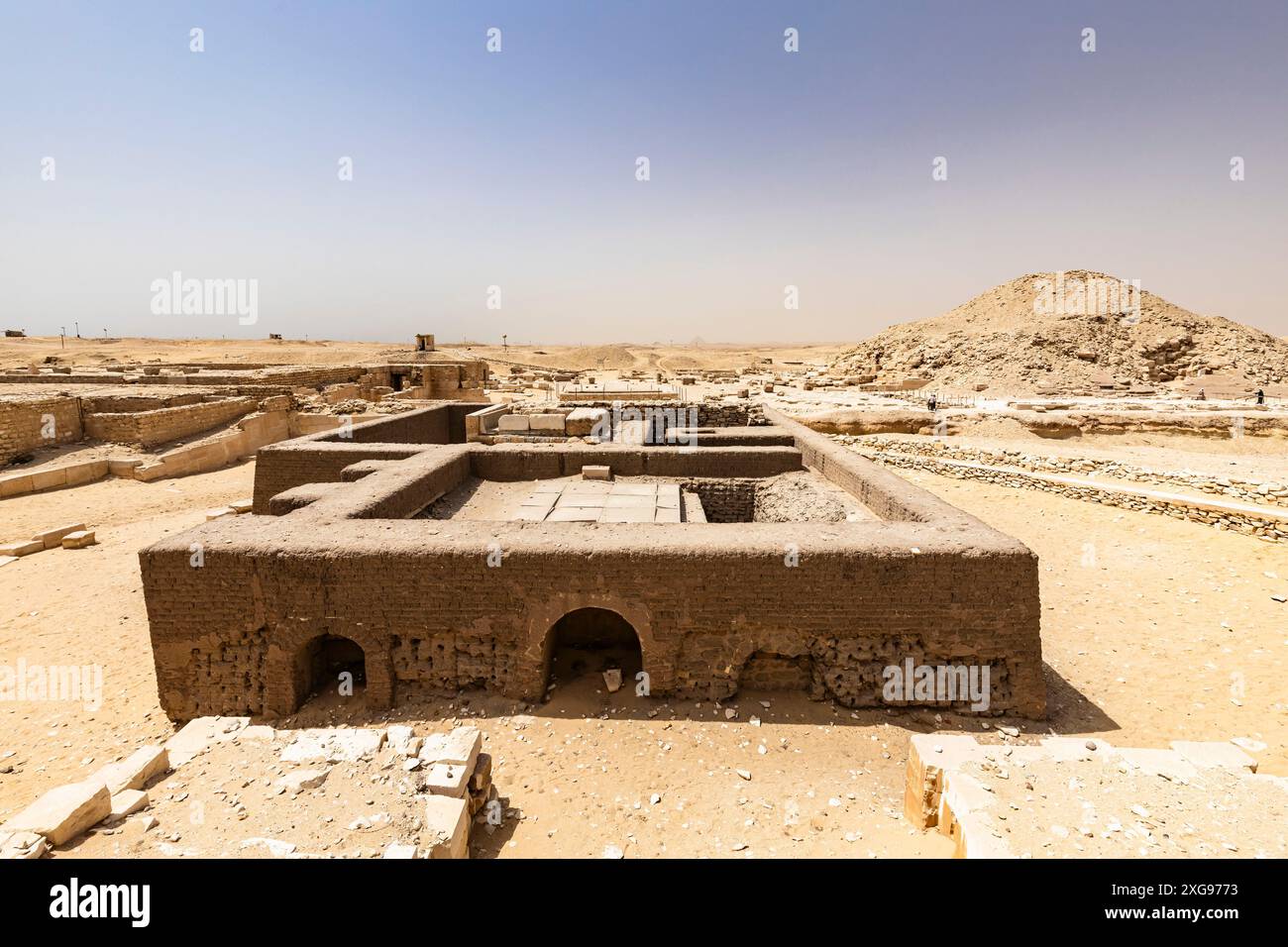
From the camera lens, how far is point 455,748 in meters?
4.35

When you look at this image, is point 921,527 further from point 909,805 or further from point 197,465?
point 197,465

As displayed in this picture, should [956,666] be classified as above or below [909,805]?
above

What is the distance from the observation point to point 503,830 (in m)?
4.48

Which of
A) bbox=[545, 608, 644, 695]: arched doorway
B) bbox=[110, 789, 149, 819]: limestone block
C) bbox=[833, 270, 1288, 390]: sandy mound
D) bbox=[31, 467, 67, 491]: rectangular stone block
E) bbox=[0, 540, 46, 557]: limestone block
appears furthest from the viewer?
bbox=[833, 270, 1288, 390]: sandy mound

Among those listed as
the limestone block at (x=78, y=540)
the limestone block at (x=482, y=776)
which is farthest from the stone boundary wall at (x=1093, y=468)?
the limestone block at (x=78, y=540)

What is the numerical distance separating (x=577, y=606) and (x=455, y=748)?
1.76 metres

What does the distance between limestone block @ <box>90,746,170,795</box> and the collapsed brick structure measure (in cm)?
166

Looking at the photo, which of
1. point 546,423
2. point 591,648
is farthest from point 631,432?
point 591,648

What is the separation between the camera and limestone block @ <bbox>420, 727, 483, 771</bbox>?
424 cm

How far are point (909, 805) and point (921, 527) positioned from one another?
2.81m

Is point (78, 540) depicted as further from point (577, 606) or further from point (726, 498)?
point (726, 498)

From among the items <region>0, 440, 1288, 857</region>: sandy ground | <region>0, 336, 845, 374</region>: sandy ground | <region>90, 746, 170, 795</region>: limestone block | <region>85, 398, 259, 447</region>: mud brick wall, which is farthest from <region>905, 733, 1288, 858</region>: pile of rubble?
<region>0, 336, 845, 374</region>: sandy ground

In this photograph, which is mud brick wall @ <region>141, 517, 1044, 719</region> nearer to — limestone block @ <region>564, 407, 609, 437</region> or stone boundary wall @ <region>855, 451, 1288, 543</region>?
limestone block @ <region>564, 407, 609, 437</region>
